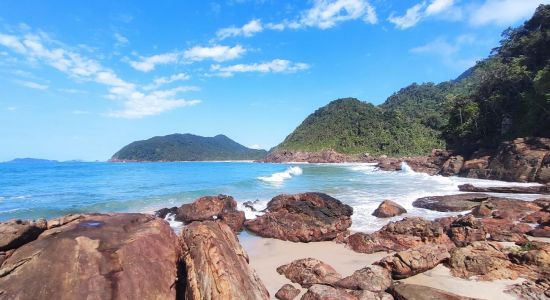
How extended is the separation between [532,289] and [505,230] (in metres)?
5.69

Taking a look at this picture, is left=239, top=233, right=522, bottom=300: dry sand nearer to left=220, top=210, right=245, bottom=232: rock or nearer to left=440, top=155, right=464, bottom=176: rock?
left=220, top=210, right=245, bottom=232: rock

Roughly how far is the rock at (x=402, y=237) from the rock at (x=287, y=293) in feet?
13.2

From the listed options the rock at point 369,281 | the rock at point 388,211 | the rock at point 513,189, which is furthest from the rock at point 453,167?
the rock at point 369,281

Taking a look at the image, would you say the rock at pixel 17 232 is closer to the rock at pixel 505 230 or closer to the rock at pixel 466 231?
the rock at pixel 466 231

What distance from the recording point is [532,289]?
6938mm

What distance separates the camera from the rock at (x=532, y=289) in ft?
21.9

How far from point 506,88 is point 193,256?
4739 cm

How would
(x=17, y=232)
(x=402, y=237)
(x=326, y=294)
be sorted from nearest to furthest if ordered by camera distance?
(x=17, y=232), (x=326, y=294), (x=402, y=237)

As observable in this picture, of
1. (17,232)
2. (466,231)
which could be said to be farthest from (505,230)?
(17,232)

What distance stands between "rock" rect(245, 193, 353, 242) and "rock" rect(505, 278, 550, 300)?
20.5 feet

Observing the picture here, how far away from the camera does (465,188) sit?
23953 millimetres

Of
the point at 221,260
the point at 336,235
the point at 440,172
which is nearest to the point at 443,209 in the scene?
the point at 336,235

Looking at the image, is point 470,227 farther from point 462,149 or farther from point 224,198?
point 462,149

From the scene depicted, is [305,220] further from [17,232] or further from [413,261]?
[17,232]
